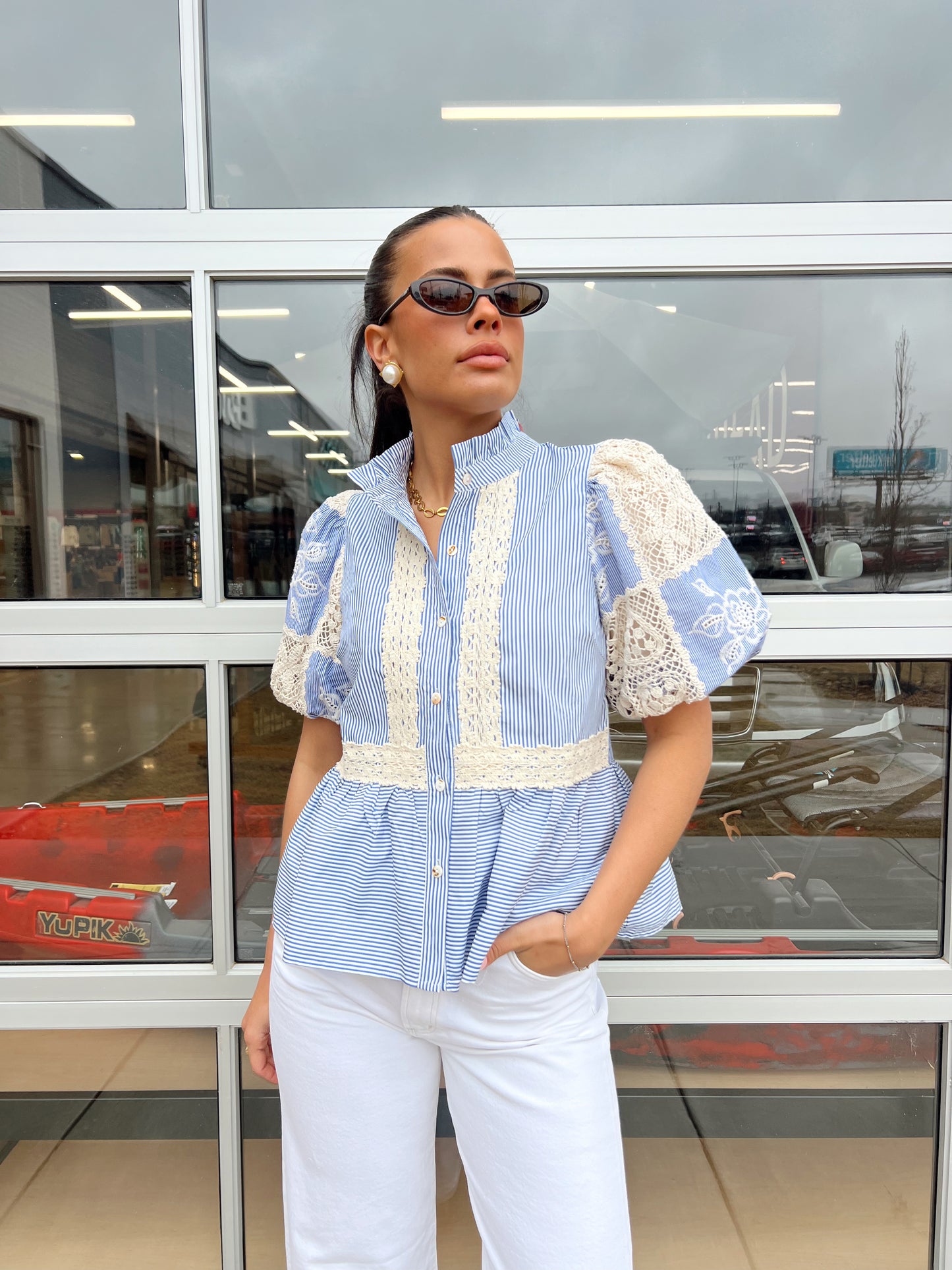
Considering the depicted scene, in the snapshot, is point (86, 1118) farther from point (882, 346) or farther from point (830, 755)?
point (882, 346)

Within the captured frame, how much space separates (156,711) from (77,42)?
1267 millimetres

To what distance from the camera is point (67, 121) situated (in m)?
1.62

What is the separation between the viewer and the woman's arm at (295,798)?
1.29 metres

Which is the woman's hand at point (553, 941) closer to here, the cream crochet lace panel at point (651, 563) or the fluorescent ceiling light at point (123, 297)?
the cream crochet lace panel at point (651, 563)

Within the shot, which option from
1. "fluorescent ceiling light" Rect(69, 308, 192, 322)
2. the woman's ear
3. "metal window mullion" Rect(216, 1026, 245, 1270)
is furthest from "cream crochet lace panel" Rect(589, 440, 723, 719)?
"metal window mullion" Rect(216, 1026, 245, 1270)

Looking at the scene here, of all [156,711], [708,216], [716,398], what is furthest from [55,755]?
[708,216]

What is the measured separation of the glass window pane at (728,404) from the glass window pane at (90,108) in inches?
10.7

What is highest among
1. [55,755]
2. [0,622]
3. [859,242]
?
[859,242]

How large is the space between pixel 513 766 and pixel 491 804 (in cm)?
5

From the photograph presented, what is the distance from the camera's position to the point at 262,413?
164cm

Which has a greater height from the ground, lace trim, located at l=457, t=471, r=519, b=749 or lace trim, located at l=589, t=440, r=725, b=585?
lace trim, located at l=589, t=440, r=725, b=585

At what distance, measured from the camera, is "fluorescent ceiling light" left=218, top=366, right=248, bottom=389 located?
164 centimetres

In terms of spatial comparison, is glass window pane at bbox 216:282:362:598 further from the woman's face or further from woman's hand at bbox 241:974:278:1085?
woman's hand at bbox 241:974:278:1085

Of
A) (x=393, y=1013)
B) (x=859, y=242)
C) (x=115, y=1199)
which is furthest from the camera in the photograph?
(x=115, y=1199)
